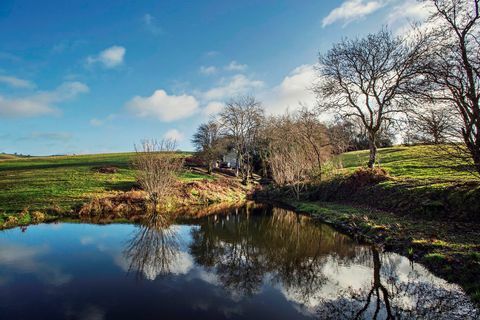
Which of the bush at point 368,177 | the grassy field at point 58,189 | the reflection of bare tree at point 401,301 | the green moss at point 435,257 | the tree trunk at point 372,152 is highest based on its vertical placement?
the tree trunk at point 372,152

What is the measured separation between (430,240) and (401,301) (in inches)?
201

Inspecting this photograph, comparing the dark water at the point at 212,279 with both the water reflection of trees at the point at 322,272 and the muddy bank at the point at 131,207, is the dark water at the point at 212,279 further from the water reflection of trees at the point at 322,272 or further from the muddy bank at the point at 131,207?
the muddy bank at the point at 131,207

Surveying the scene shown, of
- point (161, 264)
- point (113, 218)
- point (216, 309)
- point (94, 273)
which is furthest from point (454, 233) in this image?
point (113, 218)

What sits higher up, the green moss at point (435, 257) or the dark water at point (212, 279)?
the green moss at point (435, 257)

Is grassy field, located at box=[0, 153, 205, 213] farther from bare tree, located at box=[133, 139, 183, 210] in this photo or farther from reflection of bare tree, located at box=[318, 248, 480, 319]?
reflection of bare tree, located at box=[318, 248, 480, 319]

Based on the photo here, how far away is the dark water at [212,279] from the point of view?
8133 millimetres

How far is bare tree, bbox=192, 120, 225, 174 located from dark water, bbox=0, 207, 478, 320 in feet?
125

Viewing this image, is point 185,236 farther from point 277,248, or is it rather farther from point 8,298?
point 8,298

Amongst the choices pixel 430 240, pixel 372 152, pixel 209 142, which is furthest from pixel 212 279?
pixel 209 142

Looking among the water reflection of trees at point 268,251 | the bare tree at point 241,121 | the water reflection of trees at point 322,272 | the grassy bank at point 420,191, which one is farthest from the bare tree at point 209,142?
the water reflection of trees at point 322,272

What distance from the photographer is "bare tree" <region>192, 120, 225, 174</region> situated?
55469 mm

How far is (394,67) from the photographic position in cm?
2584

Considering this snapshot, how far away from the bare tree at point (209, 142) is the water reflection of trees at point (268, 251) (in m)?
33.5

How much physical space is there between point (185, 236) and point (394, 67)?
23.3 meters
